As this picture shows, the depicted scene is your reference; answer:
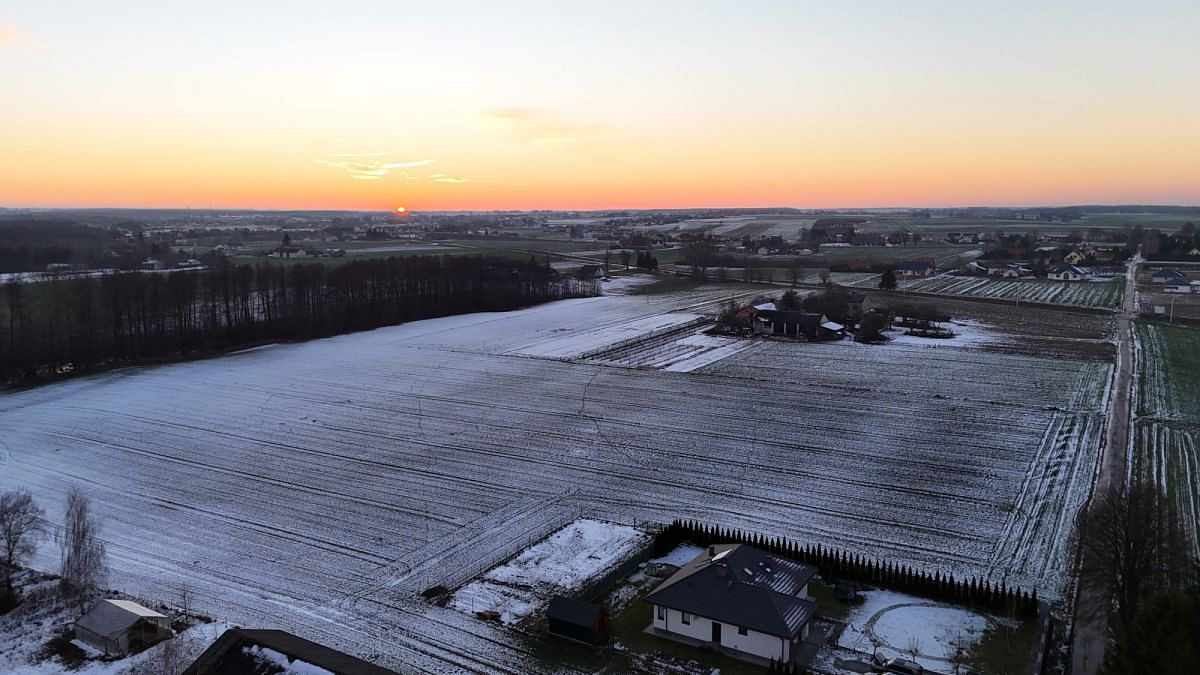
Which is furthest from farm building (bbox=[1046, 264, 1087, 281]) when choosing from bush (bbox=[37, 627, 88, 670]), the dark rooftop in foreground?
bush (bbox=[37, 627, 88, 670])

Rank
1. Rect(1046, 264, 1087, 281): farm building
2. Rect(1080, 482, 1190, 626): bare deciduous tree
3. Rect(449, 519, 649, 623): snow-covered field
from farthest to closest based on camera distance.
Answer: Rect(1046, 264, 1087, 281): farm building
Rect(449, 519, 649, 623): snow-covered field
Rect(1080, 482, 1190, 626): bare deciduous tree

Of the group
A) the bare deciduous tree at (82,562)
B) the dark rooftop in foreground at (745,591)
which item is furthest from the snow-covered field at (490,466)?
the dark rooftop in foreground at (745,591)

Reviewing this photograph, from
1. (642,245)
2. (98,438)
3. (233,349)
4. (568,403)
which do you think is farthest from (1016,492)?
(642,245)

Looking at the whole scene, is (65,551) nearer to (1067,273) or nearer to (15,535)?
(15,535)

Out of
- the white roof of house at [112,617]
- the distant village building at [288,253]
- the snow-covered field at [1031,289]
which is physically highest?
the distant village building at [288,253]

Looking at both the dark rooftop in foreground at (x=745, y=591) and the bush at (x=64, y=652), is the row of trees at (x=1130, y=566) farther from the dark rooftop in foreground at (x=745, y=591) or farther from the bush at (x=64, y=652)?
the bush at (x=64, y=652)

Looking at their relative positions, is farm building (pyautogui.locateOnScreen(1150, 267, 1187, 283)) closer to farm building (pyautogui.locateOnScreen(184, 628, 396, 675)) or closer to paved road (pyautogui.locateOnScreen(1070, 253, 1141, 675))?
paved road (pyautogui.locateOnScreen(1070, 253, 1141, 675))
